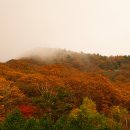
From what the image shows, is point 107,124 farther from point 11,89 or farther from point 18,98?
point 11,89

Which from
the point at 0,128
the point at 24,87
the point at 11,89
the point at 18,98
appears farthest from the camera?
the point at 24,87

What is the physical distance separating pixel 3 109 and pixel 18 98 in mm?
7884

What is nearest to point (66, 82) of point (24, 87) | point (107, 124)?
point (24, 87)

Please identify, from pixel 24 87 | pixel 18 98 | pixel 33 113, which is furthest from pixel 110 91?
pixel 33 113

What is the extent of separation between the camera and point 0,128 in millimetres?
69688

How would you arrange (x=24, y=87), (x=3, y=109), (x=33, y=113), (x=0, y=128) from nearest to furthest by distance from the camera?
(x=0, y=128)
(x=33, y=113)
(x=3, y=109)
(x=24, y=87)

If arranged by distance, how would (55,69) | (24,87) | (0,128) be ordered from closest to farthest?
(0,128) → (24,87) → (55,69)

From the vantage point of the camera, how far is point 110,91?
4769 inches

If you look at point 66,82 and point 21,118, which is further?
point 66,82

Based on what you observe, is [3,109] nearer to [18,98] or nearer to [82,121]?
[18,98]

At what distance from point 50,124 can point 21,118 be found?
4.32 metres

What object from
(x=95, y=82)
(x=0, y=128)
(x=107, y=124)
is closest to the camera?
(x=0, y=128)

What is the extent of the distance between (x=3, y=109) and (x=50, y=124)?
22.6 meters

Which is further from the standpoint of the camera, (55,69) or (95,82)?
(55,69)
